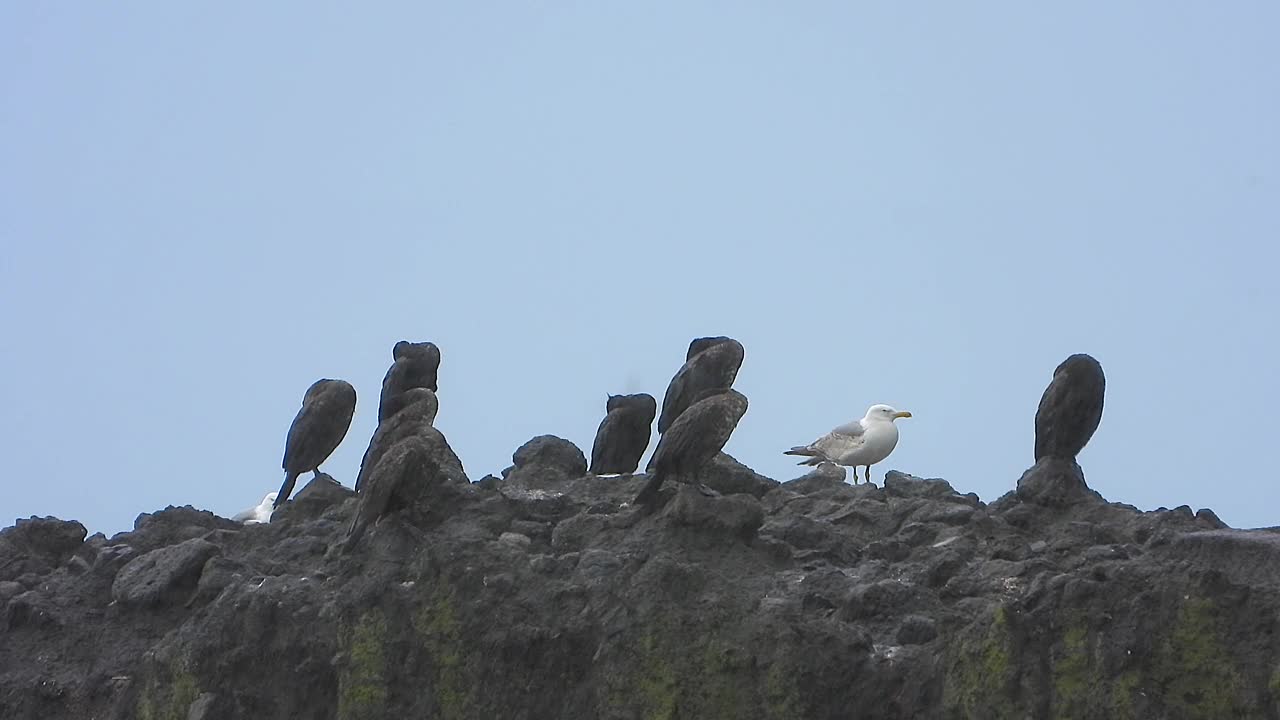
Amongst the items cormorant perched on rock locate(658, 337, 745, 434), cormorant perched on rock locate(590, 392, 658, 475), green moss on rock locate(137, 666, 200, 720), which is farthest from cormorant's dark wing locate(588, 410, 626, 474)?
green moss on rock locate(137, 666, 200, 720)

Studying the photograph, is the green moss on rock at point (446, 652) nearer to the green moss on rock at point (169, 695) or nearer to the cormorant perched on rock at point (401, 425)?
the green moss on rock at point (169, 695)

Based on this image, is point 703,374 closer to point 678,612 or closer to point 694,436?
point 694,436

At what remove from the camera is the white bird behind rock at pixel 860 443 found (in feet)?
62.7

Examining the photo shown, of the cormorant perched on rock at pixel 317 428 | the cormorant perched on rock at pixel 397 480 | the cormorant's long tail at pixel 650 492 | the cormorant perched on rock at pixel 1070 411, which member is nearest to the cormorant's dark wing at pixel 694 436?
the cormorant's long tail at pixel 650 492

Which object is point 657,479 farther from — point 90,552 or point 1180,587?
point 90,552

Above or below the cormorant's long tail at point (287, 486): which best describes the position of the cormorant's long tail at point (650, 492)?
below

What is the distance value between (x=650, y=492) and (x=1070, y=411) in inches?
133

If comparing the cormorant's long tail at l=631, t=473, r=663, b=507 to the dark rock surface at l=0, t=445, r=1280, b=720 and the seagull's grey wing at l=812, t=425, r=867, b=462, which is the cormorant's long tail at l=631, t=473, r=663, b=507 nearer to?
the dark rock surface at l=0, t=445, r=1280, b=720

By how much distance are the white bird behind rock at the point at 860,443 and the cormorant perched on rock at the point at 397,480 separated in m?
6.33

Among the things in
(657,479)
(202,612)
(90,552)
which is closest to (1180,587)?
(657,479)

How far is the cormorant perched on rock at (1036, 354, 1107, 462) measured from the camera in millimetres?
14430

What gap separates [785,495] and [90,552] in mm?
5825

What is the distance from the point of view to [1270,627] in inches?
430

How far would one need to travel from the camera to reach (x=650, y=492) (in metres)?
13.5
